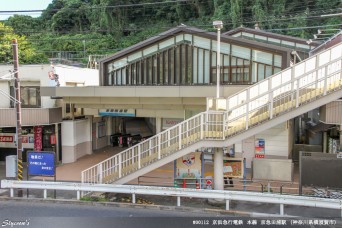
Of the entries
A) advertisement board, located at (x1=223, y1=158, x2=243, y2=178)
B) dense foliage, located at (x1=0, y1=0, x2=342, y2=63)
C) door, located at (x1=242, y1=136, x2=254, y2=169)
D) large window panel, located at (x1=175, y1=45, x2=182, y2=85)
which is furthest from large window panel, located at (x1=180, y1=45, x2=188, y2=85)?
dense foliage, located at (x1=0, y1=0, x2=342, y2=63)

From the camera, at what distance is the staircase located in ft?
38.1

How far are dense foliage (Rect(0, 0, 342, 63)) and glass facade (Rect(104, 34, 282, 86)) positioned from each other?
1950 centimetres

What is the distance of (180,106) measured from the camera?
1908cm

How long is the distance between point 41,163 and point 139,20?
46896 millimetres

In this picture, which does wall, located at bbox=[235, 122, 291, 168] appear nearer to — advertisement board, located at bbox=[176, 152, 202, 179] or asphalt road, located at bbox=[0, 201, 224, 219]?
advertisement board, located at bbox=[176, 152, 202, 179]

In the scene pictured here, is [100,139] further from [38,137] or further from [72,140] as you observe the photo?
[38,137]

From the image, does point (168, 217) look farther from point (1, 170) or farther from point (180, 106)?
point (1, 170)

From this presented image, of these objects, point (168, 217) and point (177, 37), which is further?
point (177, 37)

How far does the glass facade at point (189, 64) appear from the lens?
59.4 feet

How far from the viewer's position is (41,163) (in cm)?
1416

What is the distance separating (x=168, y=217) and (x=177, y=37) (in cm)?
1150

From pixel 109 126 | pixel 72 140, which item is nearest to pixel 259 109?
pixel 72 140

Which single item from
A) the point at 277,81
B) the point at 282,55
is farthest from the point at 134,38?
the point at 277,81

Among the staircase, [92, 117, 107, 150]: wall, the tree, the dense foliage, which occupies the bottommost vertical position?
[92, 117, 107, 150]: wall
